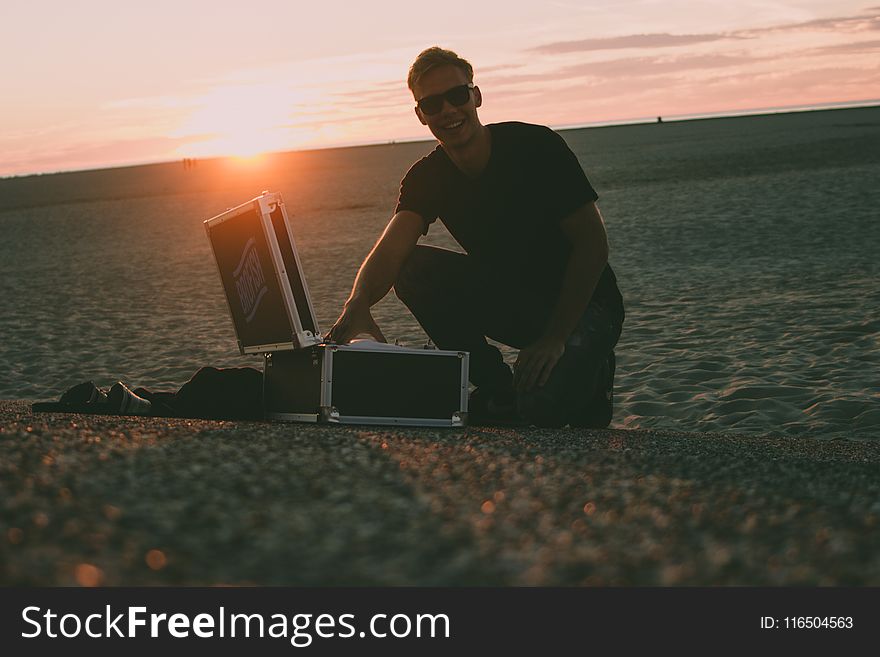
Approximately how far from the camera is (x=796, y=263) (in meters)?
12.0

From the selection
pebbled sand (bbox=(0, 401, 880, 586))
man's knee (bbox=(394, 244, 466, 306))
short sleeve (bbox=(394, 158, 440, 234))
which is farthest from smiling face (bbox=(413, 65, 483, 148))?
pebbled sand (bbox=(0, 401, 880, 586))

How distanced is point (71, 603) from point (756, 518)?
175 centimetres

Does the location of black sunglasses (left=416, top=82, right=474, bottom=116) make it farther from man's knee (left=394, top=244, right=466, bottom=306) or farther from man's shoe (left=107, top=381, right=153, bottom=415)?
man's shoe (left=107, top=381, right=153, bottom=415)

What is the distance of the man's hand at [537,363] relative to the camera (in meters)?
4.41

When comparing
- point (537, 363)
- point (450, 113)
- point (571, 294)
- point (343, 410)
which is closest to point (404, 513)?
point (343, 410)

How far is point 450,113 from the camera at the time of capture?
4598mm

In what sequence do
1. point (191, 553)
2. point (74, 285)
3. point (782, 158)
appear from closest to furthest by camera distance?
1. point (191, 553)
2. point (74, 285)
3. point (782, 158)

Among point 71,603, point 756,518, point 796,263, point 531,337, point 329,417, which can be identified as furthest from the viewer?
point 796,263

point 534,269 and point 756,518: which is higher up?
point 534,269

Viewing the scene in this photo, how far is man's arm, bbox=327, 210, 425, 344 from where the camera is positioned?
464 cm

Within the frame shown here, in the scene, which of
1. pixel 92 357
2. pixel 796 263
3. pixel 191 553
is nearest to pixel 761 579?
pixel 191 553

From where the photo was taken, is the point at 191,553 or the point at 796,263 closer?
the point at 191,553

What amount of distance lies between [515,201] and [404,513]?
258cm

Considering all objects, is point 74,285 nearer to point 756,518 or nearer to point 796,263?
point 796,263
